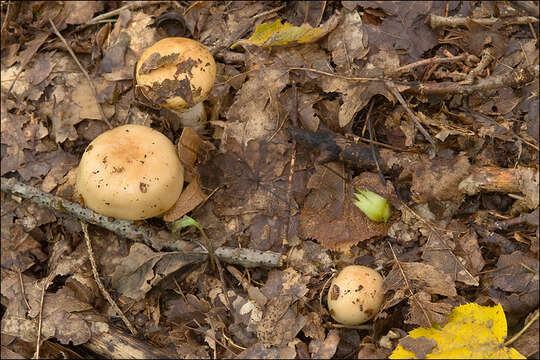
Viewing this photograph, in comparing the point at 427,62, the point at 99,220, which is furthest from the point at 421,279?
the point at 99,220

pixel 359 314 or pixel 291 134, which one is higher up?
pixel 291 134

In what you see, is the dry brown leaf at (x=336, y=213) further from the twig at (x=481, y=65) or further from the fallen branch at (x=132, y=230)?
the twig at (x=481, y=65)

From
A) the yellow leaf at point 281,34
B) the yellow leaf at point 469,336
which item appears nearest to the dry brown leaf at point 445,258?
the yellow leaf at point 469,336

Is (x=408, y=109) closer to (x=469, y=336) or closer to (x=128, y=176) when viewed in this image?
(x=469, y=336)

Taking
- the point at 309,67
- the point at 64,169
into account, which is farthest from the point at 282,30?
the point at 64,169

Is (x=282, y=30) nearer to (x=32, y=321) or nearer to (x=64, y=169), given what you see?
(x=64, y=169)

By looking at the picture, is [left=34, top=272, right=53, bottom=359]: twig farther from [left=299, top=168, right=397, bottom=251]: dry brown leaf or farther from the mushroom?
[left=299, top=168, right=397, bottom=251]: dry brown leaf
